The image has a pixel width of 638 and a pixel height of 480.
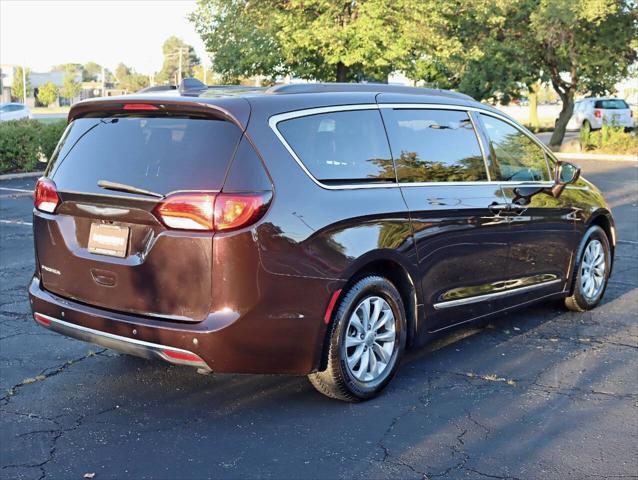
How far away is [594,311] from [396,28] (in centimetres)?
1694

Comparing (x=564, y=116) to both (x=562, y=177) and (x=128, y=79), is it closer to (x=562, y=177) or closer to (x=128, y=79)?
(x=562, y=177)

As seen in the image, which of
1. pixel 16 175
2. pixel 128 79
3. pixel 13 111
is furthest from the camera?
pixel 128 79

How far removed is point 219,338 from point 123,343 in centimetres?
59

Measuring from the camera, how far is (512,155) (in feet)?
19.7

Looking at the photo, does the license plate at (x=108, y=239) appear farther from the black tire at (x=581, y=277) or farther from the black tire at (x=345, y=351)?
the black tire at (x=581, y=277)

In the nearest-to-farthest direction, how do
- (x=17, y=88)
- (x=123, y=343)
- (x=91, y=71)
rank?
(x=123, y=343) → (x=17, y=88) → (x=91, y=71)

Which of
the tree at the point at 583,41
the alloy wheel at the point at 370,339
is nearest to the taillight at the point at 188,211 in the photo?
the alloy wheel at the point at 370,339

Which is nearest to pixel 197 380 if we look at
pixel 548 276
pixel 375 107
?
pixel 375 107

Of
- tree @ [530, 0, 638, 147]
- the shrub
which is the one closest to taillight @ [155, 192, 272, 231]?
the shrub

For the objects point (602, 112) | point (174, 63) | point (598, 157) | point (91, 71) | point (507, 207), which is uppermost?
point (174, 63)

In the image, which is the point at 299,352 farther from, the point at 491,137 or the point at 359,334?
the point at 491,137

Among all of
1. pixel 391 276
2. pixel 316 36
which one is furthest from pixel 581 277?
pixel 316 36

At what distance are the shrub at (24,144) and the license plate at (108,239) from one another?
1560 centimetres

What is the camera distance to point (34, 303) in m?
4.73
